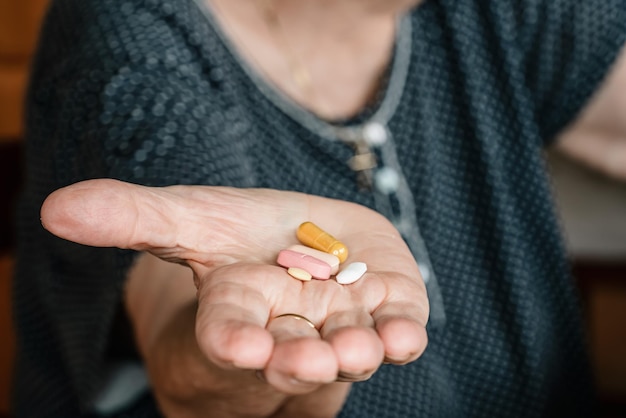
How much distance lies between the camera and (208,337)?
0.37 m

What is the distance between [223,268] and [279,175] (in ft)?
0.99

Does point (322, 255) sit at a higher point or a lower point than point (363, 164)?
higher

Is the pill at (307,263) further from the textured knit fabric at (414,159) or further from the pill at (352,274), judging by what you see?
the textured knit fabric at (414,159)

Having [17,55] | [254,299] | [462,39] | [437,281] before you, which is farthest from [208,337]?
[17,55]

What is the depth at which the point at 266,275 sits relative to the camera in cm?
43

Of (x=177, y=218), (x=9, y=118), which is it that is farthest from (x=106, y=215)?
(x=9, y=118)

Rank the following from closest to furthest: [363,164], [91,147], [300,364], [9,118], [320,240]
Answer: [300,364] < [320,240] < [91,147] < [363,164] < [9,118]

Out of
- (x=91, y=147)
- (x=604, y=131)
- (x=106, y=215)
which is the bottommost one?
(x=604, y=131)

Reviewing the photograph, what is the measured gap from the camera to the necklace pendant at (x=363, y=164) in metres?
0.78

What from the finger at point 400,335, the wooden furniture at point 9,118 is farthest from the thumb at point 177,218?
the wooden furniture at point 9,118

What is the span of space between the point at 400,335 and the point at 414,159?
1.46ft

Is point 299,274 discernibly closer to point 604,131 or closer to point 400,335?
point 400,335

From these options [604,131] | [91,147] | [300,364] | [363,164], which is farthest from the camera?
[604,131]

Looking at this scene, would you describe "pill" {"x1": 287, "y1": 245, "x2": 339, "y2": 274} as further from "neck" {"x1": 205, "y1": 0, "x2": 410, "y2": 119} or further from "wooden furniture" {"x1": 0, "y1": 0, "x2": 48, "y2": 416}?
"wooden furniture" {"x1": 0, "y1": 0, "x2": 48, "y2": 416}
